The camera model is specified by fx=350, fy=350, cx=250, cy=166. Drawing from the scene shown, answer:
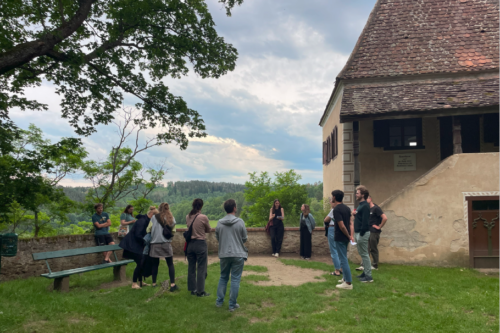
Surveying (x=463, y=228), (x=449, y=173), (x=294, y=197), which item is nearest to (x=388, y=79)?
(x=449, y=173)

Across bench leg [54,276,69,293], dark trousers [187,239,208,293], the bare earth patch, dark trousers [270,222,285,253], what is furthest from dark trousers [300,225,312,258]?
bench leg [54,276,69,293]

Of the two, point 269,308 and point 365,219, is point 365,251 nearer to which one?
point 365,219

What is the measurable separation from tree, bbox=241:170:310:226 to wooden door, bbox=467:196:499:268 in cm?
1576

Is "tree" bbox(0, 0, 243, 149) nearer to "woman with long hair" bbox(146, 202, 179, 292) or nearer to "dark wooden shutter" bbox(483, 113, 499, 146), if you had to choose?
"woman with long hair" bbox(146, 202, 179, 292)

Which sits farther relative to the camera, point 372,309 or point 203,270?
point 203,270

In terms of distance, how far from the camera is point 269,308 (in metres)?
5.97

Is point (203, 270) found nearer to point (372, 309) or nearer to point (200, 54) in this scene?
point (372, 309)

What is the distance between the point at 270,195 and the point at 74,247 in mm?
21074

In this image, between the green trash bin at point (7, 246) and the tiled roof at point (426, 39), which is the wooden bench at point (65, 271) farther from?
the tiled roof at point (426, 39)

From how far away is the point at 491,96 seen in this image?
37.7 feet

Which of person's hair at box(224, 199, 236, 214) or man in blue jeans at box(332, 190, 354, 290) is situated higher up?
person's hair at box(224, 199, 236, 214)

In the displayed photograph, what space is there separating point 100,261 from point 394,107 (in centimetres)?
1069

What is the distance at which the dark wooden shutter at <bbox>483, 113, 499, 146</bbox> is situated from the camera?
1303 cm

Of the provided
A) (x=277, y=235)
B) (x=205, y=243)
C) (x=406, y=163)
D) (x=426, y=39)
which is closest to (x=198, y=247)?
(x=205, y=243)
